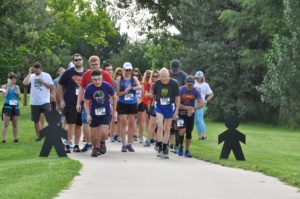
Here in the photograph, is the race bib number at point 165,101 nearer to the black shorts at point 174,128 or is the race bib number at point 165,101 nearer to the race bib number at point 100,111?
the black shorts at point 174,128

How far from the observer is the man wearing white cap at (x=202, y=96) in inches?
835

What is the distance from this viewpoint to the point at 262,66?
37.6 metres

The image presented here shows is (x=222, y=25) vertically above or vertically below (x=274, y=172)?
above

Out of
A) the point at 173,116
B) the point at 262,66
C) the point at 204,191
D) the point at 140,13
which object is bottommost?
the point at 204,191

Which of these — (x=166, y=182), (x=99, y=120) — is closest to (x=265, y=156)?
(x=99, y=120)

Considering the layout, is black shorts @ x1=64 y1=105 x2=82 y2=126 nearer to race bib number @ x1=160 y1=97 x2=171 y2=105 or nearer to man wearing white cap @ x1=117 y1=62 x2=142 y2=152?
man wearing white cap @ x1=117 y1=62 x2=142 y2=152

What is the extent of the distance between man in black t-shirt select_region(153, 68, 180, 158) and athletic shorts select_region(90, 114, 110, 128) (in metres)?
1.21

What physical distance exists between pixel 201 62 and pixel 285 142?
17.1 meters

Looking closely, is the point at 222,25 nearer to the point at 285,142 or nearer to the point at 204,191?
the point at 285,142

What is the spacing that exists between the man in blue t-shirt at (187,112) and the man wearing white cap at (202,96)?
471cm

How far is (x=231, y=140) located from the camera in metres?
15.1

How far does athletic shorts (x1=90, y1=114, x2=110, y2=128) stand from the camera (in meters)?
14.7

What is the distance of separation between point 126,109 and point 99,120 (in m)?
2.40

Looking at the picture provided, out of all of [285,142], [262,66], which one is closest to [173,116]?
[285,142]
